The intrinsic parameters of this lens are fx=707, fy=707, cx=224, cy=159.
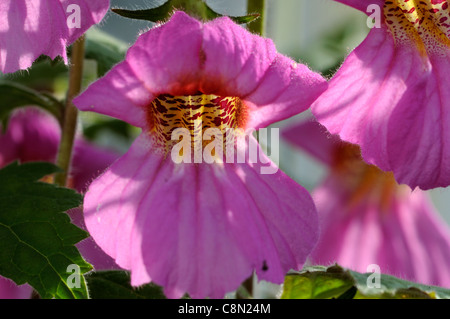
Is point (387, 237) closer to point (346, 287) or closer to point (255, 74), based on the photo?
point (346, 287)

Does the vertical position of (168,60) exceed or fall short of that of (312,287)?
it exceeds it

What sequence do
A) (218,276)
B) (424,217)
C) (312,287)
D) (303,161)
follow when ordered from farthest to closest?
(303,161)
(424,217)
(312,287)
(218,276)

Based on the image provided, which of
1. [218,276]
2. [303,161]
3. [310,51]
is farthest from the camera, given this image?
[303,161]

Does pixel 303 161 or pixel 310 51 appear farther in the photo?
pixel 303 161

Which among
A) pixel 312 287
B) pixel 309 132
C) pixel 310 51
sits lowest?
pixel 312 287

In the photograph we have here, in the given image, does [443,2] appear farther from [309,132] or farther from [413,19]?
[309,132]

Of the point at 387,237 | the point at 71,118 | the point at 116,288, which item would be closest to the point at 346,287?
the point at 116,288

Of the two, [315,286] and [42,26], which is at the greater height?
[42,26]
